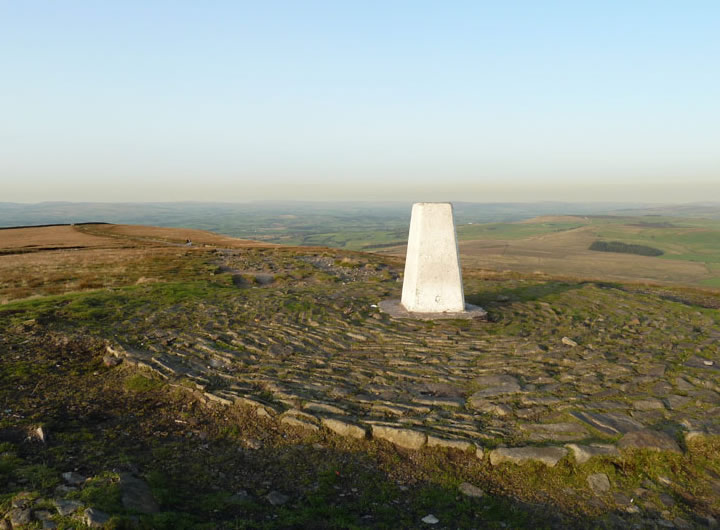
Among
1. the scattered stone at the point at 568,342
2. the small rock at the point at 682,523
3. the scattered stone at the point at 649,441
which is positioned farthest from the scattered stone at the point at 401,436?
the scattered stone at the point at 568,342

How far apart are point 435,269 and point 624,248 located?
139156 millimetres

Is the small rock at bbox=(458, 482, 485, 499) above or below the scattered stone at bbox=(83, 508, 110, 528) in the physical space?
below

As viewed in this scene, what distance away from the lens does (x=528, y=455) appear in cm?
688

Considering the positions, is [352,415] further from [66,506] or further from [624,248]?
[624,248]

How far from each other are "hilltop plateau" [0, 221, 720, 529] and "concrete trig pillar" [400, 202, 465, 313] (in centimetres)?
101

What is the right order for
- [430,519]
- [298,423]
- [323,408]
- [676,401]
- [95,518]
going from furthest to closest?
[676,401] → [323,408] → [298,423] → [430,519] → [95,518]

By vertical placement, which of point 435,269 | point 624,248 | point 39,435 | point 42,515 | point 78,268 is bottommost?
point 624,248

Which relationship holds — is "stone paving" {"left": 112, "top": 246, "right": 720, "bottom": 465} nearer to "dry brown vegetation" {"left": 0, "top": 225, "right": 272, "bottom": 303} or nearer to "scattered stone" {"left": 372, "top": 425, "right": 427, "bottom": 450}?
"scattered stone" {"left": 372, "top": 425, "right": 427, "bottom": 450}

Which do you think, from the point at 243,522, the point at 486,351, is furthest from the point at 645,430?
the point at 243,522

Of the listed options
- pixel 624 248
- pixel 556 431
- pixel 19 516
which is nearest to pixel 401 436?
pixel 556 431

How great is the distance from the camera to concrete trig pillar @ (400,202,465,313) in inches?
601

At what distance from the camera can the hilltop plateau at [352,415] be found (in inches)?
227

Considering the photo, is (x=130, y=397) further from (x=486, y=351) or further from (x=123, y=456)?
(x=486, y=351)

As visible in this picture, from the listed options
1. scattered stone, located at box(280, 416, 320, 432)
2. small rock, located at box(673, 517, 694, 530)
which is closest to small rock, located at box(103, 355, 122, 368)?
scattered stone, located at box(280, 416, 320, 432)
